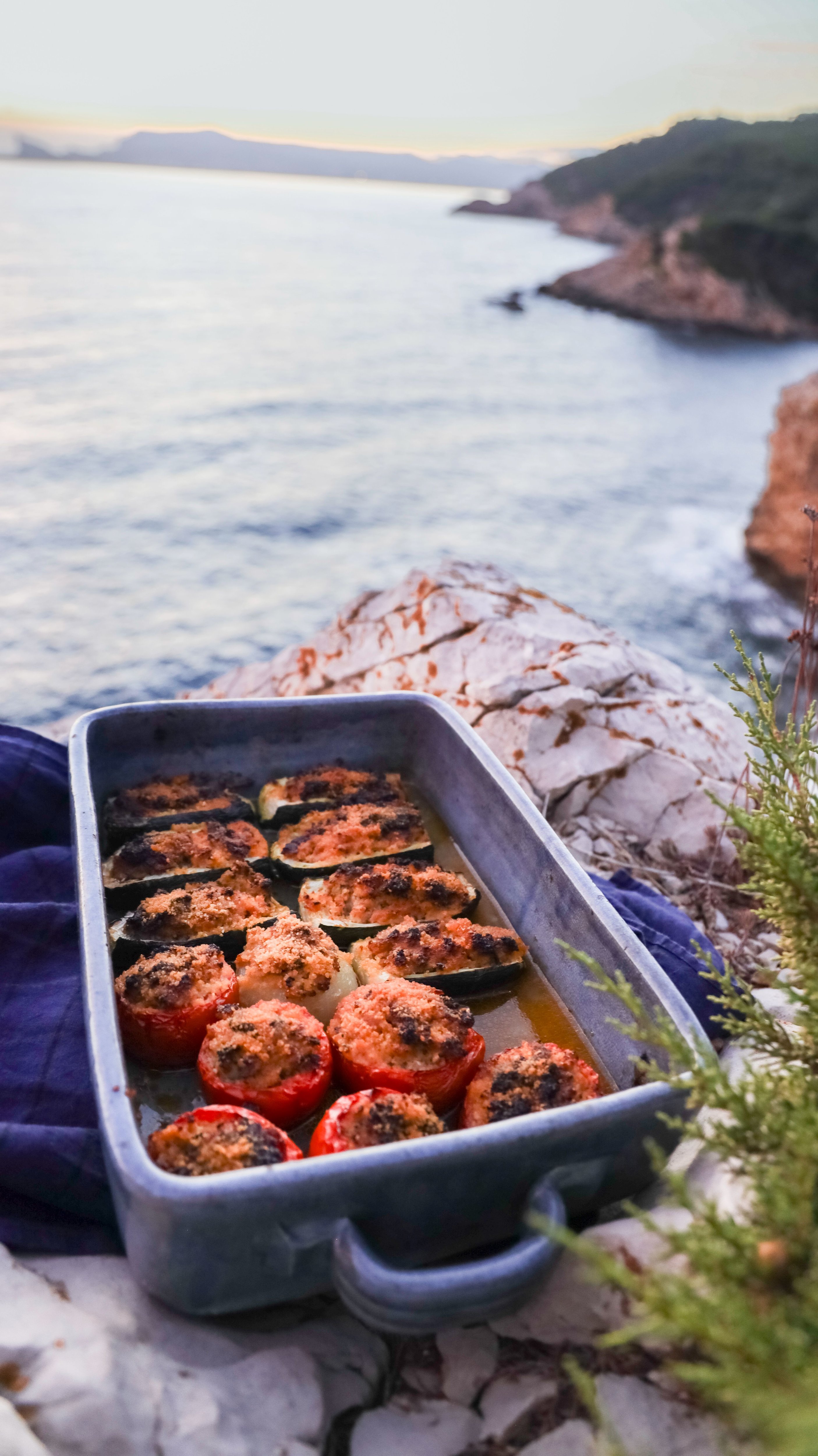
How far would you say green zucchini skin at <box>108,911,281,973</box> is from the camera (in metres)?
2.88

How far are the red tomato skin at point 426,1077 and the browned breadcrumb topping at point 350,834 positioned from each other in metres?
0.96

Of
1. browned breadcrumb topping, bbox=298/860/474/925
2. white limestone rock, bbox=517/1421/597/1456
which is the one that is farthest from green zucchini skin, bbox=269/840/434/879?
white limestone rock, bbox=517/1421/597/1456

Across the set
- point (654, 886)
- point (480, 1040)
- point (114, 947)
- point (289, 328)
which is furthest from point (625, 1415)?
point (289, 328)

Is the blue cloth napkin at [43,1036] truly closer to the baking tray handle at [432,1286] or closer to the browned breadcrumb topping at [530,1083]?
the baking tray handle at [432,1286]

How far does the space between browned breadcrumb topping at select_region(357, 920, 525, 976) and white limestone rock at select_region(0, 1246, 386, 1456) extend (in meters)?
0.99

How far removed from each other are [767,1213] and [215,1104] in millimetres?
1467

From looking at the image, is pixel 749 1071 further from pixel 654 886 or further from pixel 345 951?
pixel 654 886

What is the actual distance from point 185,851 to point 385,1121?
4.54 ft

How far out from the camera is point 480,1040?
104 inches

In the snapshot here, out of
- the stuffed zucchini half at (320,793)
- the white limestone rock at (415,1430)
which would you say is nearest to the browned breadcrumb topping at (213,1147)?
the white limestone rock at (415,1430)

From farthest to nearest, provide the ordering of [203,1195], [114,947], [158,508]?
[158,508] < [114,947] < [203,1195]

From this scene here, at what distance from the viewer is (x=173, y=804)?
3535mm

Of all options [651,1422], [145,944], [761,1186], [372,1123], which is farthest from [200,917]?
[761,1186]

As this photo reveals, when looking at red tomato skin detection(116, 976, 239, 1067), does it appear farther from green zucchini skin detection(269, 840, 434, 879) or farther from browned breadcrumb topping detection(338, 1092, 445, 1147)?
green zucchini skin detection(269, 840, 434, 879)
